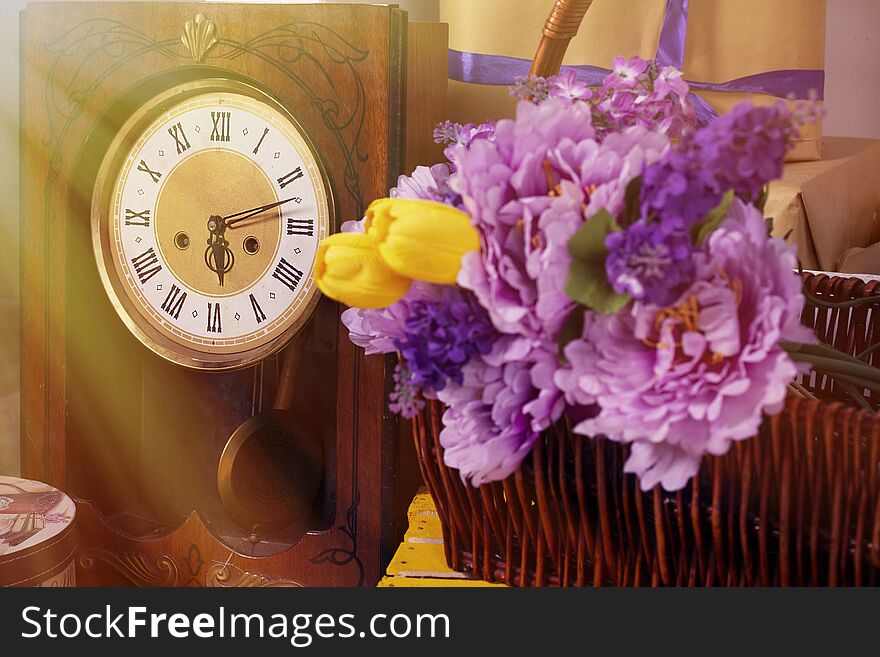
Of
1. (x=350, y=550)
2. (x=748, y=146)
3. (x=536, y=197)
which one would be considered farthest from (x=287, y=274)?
(x=748, y=146)

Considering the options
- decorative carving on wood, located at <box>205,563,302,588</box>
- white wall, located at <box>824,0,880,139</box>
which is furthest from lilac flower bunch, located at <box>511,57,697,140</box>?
white wall, located at <box>824,0,880,139</box>

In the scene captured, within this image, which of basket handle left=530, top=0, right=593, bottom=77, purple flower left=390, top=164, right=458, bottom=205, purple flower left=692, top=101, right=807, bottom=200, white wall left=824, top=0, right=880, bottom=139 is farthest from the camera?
white wall left=824, top=0, right=880, bottom=139

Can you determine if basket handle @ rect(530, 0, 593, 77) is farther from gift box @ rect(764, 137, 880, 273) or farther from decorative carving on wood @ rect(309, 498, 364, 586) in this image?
decorative carving on wood @ rect(309, 498, 364, 586)

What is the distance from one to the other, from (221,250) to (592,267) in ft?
1.52

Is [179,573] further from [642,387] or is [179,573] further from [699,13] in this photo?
[699,13]

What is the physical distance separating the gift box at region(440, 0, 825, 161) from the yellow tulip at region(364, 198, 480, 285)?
1.72 ft

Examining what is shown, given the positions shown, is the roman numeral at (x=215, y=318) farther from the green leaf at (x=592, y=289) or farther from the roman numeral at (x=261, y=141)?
the green leaf at (x=592, y=289)

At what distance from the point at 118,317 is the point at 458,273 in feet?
1.62

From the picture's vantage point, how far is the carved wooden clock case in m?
0.77

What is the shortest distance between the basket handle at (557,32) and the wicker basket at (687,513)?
1.15 feet

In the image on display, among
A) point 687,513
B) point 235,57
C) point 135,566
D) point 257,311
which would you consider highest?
point 235,57

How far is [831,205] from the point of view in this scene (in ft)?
3.00

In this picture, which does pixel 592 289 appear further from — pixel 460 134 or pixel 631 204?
pixel 460 134

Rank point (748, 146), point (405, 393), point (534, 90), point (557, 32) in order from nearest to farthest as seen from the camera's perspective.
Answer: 1. point (748, 146)
2. point (405, 393)
3. point (534, 90)
4. point (557, 32)
